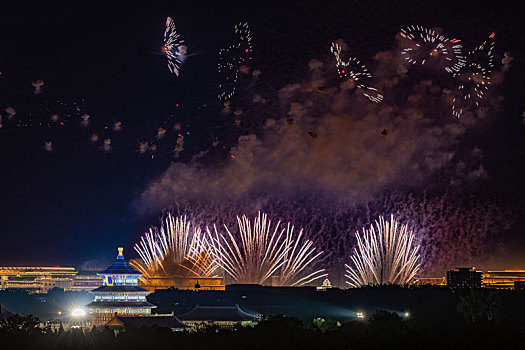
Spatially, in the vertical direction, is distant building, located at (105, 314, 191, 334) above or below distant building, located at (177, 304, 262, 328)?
below

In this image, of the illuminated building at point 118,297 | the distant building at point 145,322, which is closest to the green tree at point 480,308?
the distant building at point 145,322

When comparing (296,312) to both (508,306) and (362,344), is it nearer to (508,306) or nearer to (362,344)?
(508,306)

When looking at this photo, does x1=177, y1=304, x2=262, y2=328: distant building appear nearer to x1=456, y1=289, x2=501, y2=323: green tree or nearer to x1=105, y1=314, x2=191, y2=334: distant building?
x1=105, y1=314, x2=191, y2=334: distant building

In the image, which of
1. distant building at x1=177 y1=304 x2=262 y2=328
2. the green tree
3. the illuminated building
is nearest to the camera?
the illuminated building

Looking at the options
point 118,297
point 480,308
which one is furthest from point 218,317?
point 480,308

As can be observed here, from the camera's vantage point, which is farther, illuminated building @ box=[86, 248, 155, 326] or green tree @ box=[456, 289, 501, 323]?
green tree @ box=[456, 289, 501, 323]

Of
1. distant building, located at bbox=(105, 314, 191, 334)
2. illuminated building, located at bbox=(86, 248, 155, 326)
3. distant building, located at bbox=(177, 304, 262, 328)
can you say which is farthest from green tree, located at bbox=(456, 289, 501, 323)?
illuminated building, located at bbox=(86, 248, 155, 326)

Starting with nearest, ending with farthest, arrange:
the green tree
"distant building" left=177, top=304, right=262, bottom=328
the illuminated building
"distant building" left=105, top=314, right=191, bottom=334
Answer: "distant building" left=105, top=314, right=191, bottom=334 → the illuminated building → "distant building" left=177, top=304, right=262, bottom=328 → the green tree
